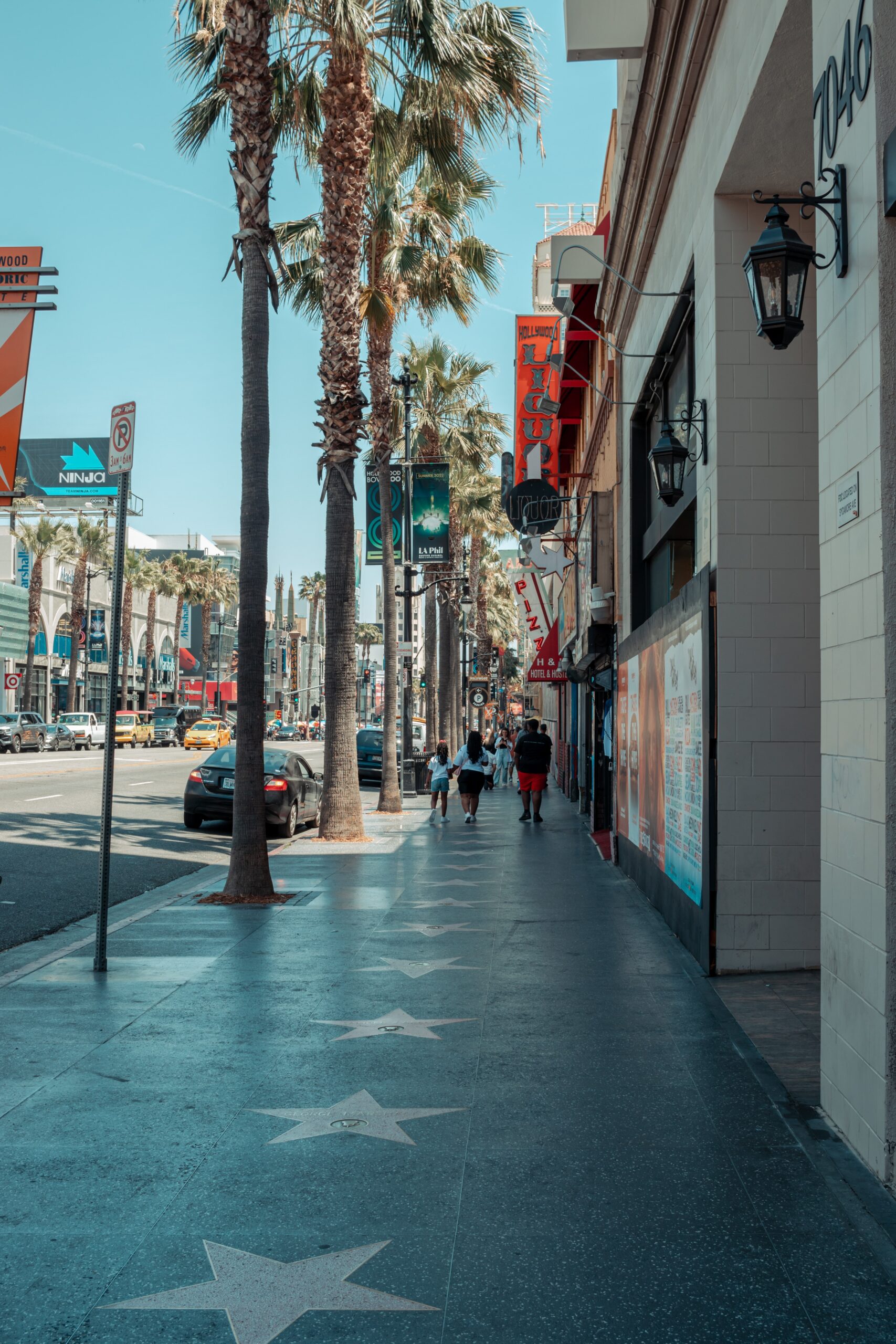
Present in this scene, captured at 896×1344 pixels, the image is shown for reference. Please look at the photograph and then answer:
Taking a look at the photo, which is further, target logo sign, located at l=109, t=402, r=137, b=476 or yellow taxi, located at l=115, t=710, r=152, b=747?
yellow taxi, located at l=115, t=710, r=152, b=747

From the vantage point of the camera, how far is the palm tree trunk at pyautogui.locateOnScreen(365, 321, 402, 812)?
81.2 ft

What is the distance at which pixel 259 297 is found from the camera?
13172 millimetres

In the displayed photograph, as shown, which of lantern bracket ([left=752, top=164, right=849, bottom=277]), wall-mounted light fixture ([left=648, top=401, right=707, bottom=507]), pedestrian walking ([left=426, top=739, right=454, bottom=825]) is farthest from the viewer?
pedestrian walking ([left=426, top=739, right=454, bottom=825])

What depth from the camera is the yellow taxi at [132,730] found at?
67688mm

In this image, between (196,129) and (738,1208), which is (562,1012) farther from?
(196,129)

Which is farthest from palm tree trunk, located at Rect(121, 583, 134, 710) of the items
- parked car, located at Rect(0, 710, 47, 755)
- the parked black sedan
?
the parked black sedan

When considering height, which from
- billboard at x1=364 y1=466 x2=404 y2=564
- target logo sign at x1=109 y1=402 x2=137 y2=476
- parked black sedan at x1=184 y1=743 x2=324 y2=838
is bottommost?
parked black sedan at x1=184 y1=743 x2=324 y2=838

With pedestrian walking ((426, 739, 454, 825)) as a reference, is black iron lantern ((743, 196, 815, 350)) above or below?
above

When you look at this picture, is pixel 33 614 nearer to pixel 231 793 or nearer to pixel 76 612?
pixel 76 612

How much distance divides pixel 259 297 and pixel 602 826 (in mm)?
11644

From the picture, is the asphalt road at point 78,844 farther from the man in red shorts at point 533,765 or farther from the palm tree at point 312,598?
the palm tree at point 312,598

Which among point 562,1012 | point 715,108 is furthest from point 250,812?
point 715,108

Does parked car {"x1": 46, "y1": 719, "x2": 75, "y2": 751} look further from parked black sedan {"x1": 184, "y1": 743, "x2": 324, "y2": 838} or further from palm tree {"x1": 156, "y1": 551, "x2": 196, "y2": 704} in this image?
parked black sedan {"x1": 184, "y1": 743, "x2": 324, "y2": 838}

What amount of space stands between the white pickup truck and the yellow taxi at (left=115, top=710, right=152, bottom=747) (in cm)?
112
